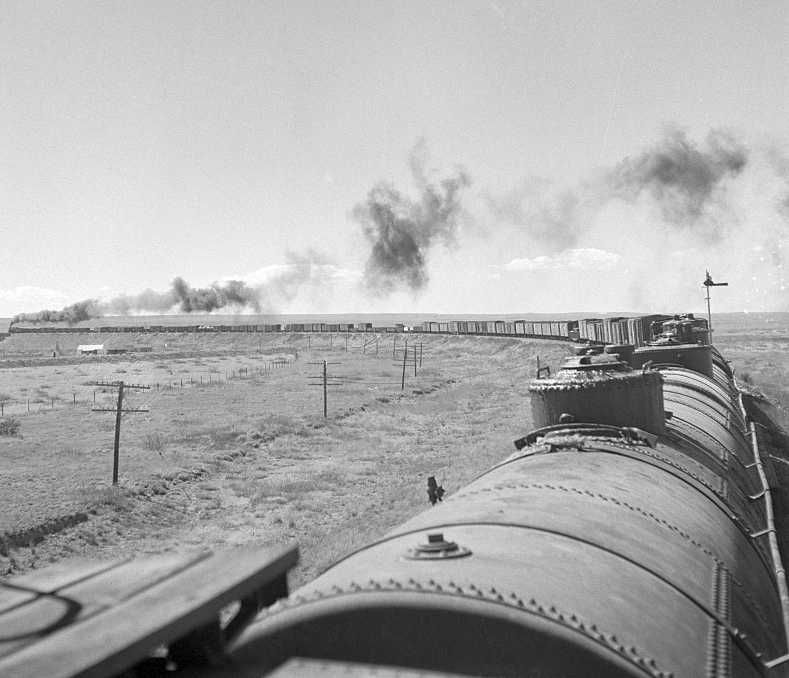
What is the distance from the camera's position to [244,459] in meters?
26.0

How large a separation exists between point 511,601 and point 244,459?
23.2m

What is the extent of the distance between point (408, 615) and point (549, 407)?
6.41m

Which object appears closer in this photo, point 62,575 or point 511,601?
point 62,575

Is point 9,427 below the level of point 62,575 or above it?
below

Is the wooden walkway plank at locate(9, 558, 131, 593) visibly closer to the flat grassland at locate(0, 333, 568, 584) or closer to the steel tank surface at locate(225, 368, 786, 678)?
the steel tank surface at locate(225, 368, 786, 678)

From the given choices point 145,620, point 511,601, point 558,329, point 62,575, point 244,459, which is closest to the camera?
point 145,620

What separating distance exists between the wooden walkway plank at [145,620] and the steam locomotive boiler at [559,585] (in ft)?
1.87

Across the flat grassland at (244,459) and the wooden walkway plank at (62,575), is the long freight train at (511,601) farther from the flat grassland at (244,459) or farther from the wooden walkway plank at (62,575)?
the flat grassland at (244,459)

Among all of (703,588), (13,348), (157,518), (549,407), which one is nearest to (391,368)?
(157,518)

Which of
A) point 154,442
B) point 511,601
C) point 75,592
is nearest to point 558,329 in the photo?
point 154,442

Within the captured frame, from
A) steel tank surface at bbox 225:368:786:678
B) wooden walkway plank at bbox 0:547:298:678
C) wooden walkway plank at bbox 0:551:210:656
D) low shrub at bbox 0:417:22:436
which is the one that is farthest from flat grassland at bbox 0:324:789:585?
wooden walkway plank at bbox 0:547:298:678

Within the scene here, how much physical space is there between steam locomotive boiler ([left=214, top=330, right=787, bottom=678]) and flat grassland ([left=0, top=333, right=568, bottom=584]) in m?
3.96

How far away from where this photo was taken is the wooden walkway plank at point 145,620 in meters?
2.16

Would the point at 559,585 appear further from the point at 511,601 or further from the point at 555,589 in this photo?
the point at 511,601
